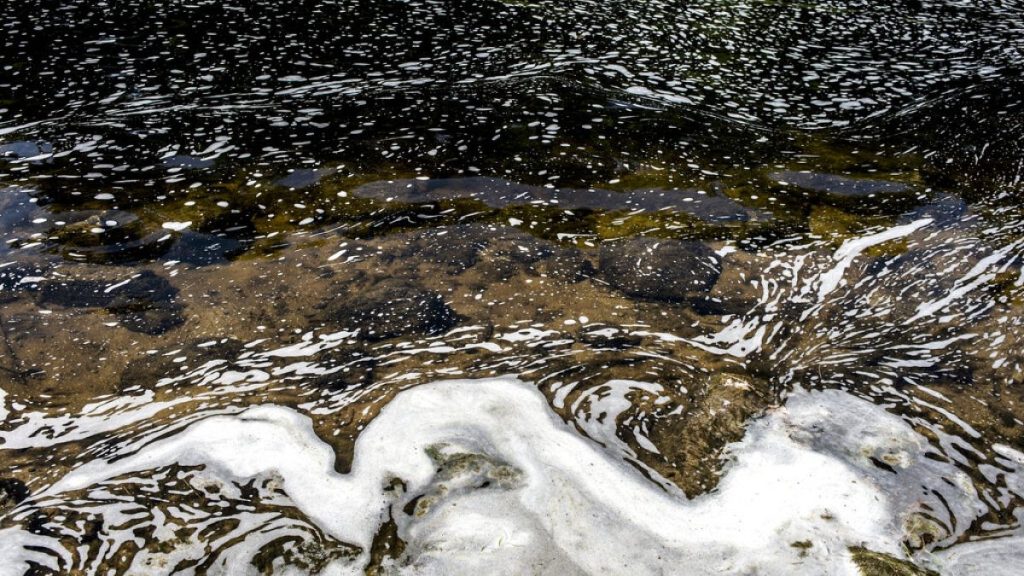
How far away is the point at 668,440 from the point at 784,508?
0.43 m

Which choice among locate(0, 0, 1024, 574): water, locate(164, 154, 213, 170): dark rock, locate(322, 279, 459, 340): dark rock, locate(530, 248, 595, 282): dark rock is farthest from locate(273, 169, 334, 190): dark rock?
locate(530, 248, 595, 282): dark rock

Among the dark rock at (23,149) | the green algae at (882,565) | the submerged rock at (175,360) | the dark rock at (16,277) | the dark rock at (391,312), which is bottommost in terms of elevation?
the dark rock at (16,277)

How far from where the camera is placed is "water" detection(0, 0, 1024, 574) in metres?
2.26

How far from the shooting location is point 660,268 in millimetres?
3332

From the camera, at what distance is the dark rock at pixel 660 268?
10.5ft

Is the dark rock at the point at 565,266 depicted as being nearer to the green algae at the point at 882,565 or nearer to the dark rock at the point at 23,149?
the green algae at the point at 882,565

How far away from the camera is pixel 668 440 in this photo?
2.56m

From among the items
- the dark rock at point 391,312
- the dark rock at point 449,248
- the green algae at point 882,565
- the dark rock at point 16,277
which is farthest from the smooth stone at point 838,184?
the dark rock at point 16,277

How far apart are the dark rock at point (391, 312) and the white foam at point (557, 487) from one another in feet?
1.13

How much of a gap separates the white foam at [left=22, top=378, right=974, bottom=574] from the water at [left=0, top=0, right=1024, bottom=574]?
0.03ft

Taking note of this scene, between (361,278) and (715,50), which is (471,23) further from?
(361,278)

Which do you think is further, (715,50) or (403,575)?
(715,50)

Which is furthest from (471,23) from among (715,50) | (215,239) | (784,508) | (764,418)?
(784,508)

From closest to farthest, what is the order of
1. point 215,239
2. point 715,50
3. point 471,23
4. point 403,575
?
point 403,575 → point 215,239 → point 715,50 → point 471,23
